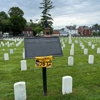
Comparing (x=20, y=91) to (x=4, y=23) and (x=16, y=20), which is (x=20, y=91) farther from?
(x=16, y=20)

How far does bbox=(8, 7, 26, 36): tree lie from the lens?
67575mm

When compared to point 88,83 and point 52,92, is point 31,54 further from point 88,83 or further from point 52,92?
point 88,83

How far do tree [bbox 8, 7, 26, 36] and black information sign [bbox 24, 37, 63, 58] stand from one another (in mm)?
65225

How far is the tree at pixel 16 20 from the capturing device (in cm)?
6757

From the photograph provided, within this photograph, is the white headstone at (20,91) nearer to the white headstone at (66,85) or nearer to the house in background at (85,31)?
the white headstone at (66,85)

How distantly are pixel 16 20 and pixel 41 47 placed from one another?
65.8 meters

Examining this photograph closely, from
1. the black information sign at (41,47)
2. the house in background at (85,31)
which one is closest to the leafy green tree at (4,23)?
the black information sign at (41,47)

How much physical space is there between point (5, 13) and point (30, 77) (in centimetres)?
7370

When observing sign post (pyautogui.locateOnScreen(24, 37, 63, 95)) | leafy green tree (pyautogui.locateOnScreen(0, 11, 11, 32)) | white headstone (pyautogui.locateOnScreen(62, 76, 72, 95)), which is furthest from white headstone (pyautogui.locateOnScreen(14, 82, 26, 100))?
leafy green tree (pyautogui.locateOnScreen(0, 11, 11, 32))

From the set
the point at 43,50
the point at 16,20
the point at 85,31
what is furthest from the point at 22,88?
the point at 85,31

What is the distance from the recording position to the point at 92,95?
463 centimetres

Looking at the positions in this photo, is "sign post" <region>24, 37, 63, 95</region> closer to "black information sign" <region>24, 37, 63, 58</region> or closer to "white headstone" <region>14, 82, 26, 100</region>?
"black information sign" <region>24, 37, 63, 58</region>

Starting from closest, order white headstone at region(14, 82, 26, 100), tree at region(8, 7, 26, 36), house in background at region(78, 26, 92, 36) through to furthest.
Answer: white headstone at region(14, 82, 26, 100), tree at region(8, 7, 26, 36), house in background at region(78, 26, 92, 36)

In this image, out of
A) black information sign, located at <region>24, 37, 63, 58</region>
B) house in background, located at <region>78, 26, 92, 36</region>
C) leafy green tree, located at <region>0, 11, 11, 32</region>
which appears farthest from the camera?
house in background, located at <region>78, 26, 92, 36</region>
